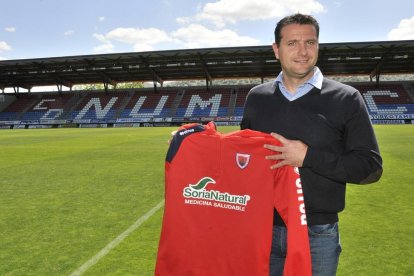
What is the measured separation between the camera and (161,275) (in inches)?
92.7

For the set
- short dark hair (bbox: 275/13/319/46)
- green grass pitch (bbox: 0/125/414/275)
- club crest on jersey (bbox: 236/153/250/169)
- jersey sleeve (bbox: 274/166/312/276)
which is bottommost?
green grass pitch (bbox: 0/125/414/275)

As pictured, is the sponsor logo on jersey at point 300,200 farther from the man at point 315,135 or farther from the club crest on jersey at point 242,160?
the club crest on jersey at point 242,160

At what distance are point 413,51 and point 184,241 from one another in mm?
41623

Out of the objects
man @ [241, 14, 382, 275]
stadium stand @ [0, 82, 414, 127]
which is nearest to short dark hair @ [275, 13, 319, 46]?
man @ [241, 14, 382, 275]

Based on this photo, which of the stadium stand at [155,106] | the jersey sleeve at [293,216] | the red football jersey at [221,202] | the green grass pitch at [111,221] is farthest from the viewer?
the stadium stand at [155,106]

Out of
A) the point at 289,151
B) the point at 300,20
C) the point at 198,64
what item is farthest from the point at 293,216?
the point at 198,64

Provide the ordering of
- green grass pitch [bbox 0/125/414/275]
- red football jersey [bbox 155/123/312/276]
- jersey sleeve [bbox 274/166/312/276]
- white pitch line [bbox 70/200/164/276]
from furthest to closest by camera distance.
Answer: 1. green grass pitch [bbox 0/125/414/275]
2. white pitch line [bbox 70/200/164/276]
3. red football jersey [bbox 155/123/312/276]
4. jersey sleeve [bbox 274/166/312/276]

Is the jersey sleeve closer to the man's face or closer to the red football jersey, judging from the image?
the red football jersey

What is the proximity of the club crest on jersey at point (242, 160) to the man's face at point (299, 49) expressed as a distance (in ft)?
1.87

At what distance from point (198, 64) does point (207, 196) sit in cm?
4185

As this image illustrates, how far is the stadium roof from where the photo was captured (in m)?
37.7

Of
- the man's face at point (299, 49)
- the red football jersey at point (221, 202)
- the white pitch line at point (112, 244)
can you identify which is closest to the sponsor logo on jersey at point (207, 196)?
the red football jersey at point (221, 202)

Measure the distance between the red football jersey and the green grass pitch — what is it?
6.82ft

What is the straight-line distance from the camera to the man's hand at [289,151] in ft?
6.84
